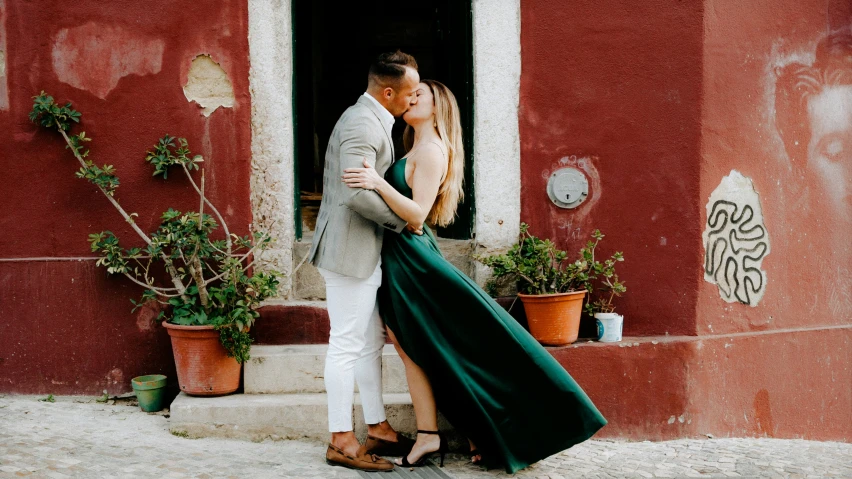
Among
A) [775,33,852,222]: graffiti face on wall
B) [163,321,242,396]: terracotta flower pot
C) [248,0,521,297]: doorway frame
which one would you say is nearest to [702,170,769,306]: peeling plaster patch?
[775,33,852,222]: graffiti face on wall

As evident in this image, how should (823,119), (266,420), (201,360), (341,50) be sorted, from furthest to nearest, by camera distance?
(341,50)
(823,119)
(201,360)
(266,420)

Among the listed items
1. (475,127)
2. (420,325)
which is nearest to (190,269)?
(420,325)

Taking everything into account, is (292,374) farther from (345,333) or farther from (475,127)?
(475,127)

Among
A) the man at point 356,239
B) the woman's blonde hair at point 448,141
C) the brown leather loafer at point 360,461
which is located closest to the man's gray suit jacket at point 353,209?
the man at point 356,239

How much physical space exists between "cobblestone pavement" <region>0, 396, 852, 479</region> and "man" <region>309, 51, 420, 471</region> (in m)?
0.28

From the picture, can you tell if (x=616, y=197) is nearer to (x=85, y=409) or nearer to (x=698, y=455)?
(x=698, y=455)

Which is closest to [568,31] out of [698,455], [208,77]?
[208,77]

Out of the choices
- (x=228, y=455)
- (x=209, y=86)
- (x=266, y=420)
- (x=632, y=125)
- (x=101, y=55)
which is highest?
(x=101, y=55)

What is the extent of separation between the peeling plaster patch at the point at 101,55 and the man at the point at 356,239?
1.81 m

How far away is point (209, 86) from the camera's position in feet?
14.9

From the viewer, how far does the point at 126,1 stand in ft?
14.8

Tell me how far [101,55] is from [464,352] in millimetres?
2974

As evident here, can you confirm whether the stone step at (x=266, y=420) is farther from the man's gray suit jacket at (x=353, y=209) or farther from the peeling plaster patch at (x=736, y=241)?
the peeling plaster patch at (x=736, y=241)

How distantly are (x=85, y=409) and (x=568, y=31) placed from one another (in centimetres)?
381
